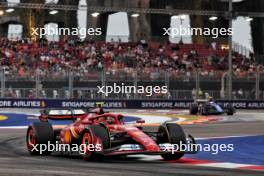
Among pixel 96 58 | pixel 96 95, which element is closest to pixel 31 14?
pixel 96 58

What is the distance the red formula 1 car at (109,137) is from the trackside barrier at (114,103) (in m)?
21.0

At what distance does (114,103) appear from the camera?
3809cm

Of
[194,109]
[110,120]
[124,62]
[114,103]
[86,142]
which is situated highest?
[124,62]

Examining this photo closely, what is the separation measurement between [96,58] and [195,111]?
12315 mm

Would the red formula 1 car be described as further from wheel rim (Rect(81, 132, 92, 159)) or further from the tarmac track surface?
the tarmac track surface

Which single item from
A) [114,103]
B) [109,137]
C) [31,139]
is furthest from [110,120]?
[114,103]

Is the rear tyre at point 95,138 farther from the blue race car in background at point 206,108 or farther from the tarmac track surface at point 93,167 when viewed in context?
the blue race car in background at point 206,108

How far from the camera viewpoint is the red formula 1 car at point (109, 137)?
41.0ft

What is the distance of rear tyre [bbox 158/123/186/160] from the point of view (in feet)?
42.7

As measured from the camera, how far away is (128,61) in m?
44.6

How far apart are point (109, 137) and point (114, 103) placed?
25.5 meters

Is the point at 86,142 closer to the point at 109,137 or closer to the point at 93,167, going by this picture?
the point at 109,137

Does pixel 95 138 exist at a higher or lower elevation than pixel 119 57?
lower

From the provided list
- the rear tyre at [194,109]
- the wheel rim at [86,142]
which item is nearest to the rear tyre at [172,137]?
the wheel rim at [86,142]
